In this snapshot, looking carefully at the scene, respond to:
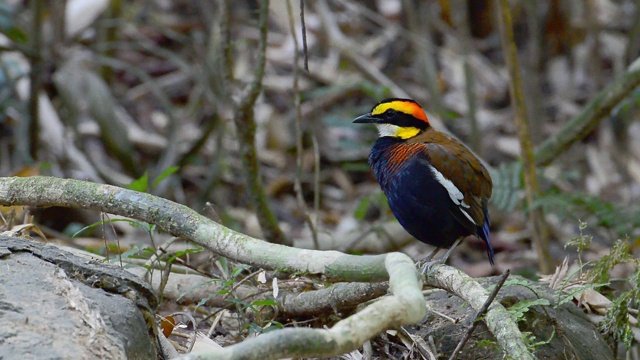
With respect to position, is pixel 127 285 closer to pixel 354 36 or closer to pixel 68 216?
pixel 68 216

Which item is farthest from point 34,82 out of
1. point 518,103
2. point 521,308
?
point 521,308

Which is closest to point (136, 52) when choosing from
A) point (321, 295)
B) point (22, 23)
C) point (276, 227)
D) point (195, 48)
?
point (195, 48)

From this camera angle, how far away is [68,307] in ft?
8.93

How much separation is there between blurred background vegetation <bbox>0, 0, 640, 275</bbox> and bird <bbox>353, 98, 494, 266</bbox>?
32.1 inches

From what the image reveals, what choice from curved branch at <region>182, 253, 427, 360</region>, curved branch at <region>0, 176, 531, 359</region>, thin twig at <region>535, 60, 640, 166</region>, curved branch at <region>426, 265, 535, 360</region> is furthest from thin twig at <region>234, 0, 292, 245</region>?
curved branch at <region>182, 253, 427, 360</region>

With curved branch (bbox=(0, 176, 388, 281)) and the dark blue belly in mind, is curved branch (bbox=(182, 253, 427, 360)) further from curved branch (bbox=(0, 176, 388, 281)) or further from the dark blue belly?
the dark blue belly

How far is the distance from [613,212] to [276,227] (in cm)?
241

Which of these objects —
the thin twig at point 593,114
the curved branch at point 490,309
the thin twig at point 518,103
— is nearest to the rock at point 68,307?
the curved branch at point 490,309

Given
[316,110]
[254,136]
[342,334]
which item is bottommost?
[316,110]

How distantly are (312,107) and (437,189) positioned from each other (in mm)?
4668

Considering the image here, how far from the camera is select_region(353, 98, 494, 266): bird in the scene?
4.39 meters

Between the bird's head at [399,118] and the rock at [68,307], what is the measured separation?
2.16 m

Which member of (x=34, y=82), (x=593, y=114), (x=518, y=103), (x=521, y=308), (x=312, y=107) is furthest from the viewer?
(x=312, y=107)

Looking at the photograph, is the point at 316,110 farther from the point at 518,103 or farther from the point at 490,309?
the point at 490,309
